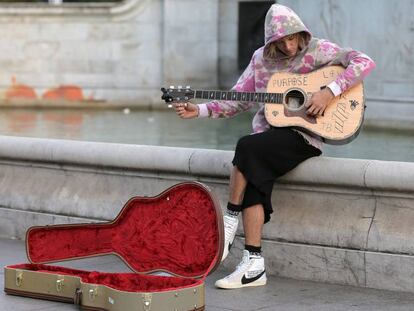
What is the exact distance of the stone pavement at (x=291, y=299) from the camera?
5.58m

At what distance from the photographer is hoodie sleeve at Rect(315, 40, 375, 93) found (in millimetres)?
6020

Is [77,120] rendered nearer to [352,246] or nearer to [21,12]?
[21,12]

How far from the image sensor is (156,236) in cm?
588

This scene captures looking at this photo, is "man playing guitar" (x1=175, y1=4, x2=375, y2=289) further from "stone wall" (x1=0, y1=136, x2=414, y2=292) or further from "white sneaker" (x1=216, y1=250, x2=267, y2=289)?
"stone wall" (x1=0, y1=136, x2=414, y2=292)

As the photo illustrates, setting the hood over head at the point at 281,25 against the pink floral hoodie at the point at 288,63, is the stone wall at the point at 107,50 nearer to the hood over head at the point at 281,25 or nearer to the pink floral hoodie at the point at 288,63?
the pink floral hoodie at the point at 288,63

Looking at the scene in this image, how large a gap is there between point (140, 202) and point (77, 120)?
10108mm

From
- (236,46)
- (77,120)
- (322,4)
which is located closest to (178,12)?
(236,46)

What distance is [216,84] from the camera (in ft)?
65.3

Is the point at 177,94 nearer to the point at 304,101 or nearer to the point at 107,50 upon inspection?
the point at 304,101

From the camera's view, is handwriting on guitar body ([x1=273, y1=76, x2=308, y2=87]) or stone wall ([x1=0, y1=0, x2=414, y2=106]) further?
stone wall ([x1=0, y1=0, x2=414, y2=106])

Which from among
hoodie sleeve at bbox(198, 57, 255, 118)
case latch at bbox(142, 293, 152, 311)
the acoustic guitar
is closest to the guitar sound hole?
the acoustic guitar

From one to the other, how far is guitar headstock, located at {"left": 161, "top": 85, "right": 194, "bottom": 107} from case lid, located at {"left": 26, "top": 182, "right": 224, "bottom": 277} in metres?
0.65

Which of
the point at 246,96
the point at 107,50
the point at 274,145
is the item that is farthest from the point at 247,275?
the point at 107,50

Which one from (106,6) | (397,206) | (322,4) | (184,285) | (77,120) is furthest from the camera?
(106,6)
